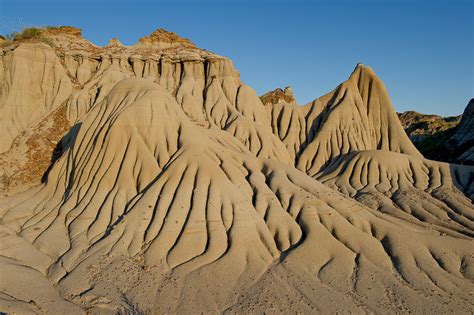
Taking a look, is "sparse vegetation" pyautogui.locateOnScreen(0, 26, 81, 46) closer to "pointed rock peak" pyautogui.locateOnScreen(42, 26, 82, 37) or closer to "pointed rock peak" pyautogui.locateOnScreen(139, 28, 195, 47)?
"pointed rock peak" pyautogui.locateOnScreen(42, 26, 82, 37)

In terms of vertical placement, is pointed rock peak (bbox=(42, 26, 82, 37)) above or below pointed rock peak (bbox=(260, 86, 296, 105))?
above

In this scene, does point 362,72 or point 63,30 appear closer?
point 63,30

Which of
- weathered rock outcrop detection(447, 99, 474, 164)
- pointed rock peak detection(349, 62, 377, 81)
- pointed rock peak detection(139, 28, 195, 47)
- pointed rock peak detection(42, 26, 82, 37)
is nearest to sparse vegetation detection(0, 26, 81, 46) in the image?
pointed rock peak detection(42, 26, 82, 37)

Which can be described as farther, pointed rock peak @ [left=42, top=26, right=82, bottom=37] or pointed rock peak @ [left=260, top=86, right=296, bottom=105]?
pointed rock peak @ [left=260, top=86, right=296, bottom=105]

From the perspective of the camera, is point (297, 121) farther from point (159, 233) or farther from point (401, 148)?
point (159, 233)

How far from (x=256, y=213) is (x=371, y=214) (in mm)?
8630

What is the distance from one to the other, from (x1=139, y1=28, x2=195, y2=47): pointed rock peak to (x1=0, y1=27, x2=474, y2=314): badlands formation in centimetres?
2345

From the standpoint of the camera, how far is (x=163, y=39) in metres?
62.5

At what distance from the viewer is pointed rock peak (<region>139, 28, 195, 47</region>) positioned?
61.6 meters

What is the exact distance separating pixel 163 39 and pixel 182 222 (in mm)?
52432

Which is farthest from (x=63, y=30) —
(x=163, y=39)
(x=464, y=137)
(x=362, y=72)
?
(x=464, y=137)

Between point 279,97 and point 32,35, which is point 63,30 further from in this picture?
point 279,97

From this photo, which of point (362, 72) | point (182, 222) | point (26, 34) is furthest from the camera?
point (362, 72)

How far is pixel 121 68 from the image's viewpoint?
52438 millimetres
